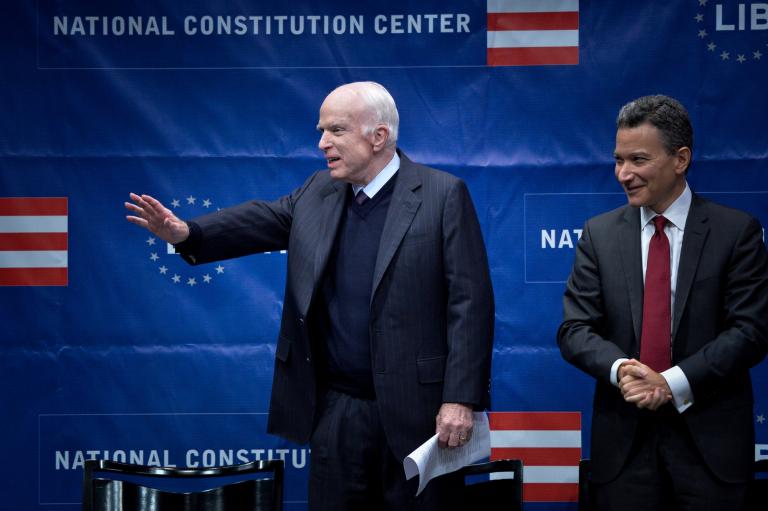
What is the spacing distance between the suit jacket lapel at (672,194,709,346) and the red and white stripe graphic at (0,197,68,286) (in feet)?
8.22

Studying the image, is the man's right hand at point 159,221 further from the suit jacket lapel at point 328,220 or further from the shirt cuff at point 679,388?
the shirt cuff at point 679,388

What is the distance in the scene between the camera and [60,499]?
153 inches

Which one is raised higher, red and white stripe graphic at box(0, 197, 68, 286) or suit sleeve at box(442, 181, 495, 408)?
red and white stripe graphic at box(0, 197, 68, 286)

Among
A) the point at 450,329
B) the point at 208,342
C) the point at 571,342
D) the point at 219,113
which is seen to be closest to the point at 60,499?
the point at 208,342

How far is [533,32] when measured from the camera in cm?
380

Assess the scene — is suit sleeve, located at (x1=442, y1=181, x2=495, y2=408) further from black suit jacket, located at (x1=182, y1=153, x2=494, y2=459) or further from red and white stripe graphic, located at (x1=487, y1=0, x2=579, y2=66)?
red and white stripe graphic, located at (x1=487, y1=0, x2=579, y2=66)

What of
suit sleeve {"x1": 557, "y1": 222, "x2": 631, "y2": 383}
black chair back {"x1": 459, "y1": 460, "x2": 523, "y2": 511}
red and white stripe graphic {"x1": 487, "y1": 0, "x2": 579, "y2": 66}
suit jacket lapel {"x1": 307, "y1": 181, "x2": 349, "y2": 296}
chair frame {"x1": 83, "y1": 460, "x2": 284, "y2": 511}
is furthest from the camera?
red and white stripe graphic {"x1": 487, "y1": 0, "x2": 579, "y2": 66}

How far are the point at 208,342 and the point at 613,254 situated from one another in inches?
74.4

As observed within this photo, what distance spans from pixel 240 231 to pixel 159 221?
0.90ft

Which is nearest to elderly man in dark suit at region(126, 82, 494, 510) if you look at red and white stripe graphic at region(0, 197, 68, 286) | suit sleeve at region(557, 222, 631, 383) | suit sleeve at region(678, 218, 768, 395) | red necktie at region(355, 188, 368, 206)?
red necktie at region(355, 188, 368, 206)

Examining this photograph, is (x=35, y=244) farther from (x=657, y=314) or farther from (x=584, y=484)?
(x=657, y=314)

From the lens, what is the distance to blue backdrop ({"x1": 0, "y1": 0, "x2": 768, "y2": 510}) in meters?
3.82

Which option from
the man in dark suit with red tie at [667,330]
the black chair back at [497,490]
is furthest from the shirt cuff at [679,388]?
the black chair back at [497,490]

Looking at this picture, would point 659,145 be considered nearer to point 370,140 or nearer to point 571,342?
point 571,342
